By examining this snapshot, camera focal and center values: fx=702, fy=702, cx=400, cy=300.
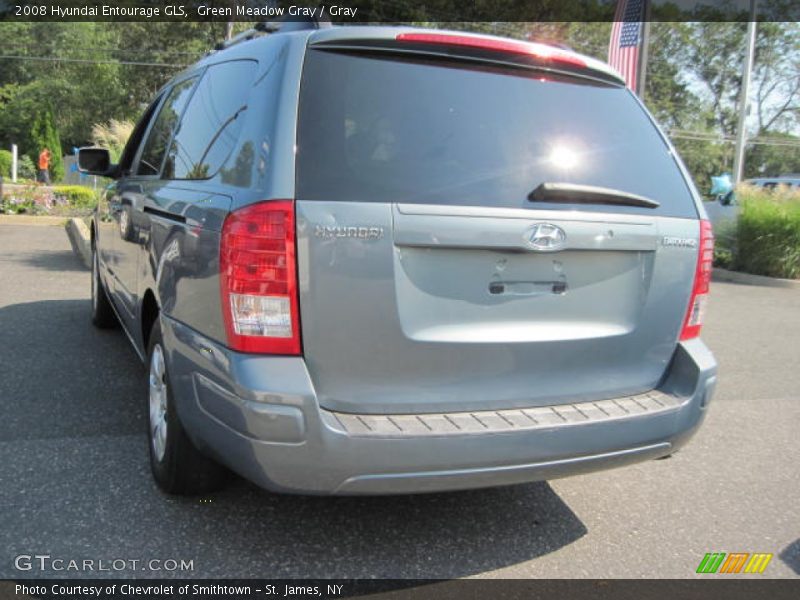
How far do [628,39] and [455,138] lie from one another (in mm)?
8865

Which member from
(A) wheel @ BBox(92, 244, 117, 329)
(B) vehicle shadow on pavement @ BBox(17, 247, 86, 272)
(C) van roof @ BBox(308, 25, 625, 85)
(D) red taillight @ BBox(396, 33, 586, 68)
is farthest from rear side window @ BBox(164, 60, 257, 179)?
(B) vehicle shadow on pavement @ BBox(17, 247, 86, 272)

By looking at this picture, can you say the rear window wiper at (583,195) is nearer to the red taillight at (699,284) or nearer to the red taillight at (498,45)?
the red taillight at (699,284)

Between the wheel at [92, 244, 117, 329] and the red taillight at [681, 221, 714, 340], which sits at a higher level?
the red taillight at [681, 221, 714, 340]

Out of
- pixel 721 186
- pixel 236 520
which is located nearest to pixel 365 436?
pixel 236 520

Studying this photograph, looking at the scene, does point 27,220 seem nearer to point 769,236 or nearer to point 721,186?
point 769,236

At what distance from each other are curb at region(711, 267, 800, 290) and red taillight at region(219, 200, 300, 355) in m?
11.4

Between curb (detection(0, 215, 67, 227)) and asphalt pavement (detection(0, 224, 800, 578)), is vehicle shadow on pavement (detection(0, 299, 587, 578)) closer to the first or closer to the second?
asphalt pavement (detection(0, 224, 800, 578))

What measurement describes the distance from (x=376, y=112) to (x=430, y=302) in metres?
0.69

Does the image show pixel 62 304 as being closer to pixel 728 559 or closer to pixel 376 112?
pixel 376 112

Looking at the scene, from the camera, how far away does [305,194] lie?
2.27 m

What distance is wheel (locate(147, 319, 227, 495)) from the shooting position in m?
2.86

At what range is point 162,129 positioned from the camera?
4.02 metres

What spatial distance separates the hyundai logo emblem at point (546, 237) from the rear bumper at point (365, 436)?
60cm

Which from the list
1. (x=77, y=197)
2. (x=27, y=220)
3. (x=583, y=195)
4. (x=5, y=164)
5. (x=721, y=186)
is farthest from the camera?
(x=5, y=164)
